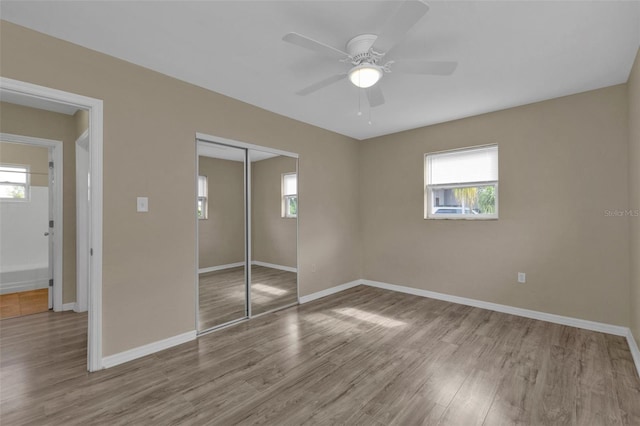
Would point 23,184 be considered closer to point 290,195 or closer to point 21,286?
point 21,286

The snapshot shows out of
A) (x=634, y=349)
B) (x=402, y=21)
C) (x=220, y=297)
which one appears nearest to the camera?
(x=402, y=21)

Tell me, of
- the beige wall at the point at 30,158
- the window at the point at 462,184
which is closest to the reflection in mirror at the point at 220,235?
the window at the point at 462,184

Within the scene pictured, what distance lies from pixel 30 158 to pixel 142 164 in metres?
3.86

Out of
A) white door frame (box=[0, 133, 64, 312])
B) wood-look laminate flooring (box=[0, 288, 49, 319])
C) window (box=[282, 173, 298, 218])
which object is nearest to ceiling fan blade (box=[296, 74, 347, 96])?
window (box=[282, 173, 298, 218])

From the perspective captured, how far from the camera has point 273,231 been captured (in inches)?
152

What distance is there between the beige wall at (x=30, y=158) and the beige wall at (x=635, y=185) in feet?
24.7

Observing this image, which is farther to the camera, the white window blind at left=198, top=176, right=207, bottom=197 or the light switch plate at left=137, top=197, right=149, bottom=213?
the white window blind at left=198, top=176, right=207, bottom=197

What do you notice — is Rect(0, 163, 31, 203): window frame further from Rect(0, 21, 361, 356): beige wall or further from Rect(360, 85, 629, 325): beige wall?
Rect(360, 85, 629, 325): beige wall

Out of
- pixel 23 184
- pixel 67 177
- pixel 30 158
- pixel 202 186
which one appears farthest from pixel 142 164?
pixel 23 184

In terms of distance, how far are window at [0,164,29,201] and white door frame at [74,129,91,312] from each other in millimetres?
1911

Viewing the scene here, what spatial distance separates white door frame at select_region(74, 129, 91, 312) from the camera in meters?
3.67

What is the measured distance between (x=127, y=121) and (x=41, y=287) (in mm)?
4179

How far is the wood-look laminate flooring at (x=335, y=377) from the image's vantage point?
6.07 feet

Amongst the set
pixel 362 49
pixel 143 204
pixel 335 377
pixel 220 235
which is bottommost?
pixel 335 377
